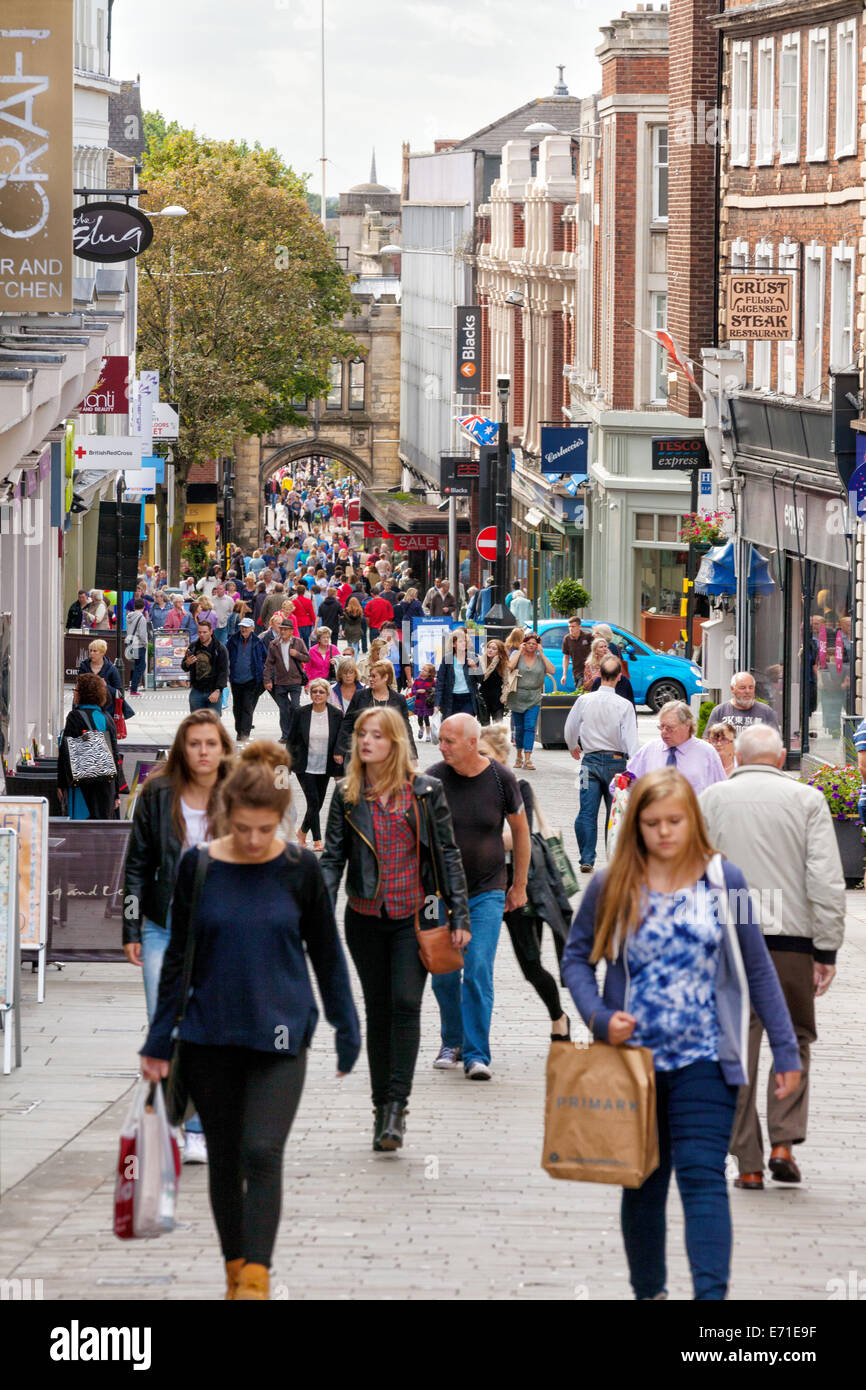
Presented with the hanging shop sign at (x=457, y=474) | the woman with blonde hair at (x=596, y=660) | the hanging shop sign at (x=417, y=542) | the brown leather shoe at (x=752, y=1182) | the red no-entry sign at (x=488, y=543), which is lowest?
the brown leather shoe at (x=752, y=1182)

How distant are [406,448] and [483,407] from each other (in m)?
27.0

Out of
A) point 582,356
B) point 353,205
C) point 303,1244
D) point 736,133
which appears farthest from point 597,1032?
point 353,205

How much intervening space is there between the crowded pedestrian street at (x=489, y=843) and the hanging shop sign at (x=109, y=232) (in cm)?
5

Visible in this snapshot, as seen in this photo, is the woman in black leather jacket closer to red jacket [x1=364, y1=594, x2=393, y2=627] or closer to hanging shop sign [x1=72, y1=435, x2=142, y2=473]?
hanging shop sign [x1=72, y1=435, x2=142, y2=473]

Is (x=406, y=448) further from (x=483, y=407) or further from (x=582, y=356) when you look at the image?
(x=582, y=356)

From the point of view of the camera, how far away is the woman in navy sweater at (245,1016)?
589 centimetres

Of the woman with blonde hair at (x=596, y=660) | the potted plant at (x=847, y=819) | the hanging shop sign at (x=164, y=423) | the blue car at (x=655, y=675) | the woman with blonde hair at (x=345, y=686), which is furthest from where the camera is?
the hanging shop sign at (x=164, y=423)

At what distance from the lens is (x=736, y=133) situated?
30547 millimetres

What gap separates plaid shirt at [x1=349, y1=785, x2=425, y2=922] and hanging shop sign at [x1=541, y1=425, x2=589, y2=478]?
1484 inches

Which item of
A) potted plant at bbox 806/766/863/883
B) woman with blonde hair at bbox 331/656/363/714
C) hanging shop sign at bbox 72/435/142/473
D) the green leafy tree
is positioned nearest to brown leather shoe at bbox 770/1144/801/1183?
potted plant at bbox 806/766/863/883

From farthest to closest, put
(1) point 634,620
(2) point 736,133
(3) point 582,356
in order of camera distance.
A: 1. (3) point 582,356
2. (1) point 634,620
3. (2) point 736,133

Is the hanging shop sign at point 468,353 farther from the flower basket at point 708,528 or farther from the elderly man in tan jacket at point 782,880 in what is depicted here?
the elderly man in tan jacket at point 782,880

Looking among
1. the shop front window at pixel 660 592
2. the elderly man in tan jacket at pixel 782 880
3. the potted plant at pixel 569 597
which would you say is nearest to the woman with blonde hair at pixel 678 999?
the elderly man in tan jacket at pixel 782 880

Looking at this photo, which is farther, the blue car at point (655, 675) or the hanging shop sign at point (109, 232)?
the blue car at point (655, 675)
